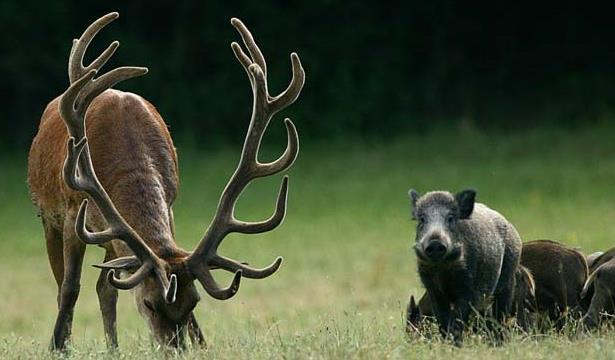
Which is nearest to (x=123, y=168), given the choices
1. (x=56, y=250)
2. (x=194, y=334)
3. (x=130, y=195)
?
(x=130, y=195)

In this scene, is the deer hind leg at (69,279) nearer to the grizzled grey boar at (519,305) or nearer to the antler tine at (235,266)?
the antler tine at (235,266)

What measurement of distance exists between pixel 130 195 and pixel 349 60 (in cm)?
1924

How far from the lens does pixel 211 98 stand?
94.2 feet

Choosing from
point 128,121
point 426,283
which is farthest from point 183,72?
point 426,283

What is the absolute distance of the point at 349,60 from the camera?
28938 mm

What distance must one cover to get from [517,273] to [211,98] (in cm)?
1933

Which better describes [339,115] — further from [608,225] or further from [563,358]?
[563,358]

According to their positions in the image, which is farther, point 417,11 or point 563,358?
point 417,11

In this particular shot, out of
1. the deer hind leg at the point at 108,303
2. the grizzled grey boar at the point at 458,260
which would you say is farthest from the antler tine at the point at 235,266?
the deer hind leg at the point at 108,303

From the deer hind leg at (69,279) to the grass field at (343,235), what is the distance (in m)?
0.31

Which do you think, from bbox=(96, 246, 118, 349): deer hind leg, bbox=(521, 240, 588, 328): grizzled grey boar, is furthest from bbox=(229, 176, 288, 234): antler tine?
bbox=(521, 240, 588, 328): grizzled grey boar

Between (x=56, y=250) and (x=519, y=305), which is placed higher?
(x=56, y=250)

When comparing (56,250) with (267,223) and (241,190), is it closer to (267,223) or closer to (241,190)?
(241,190)

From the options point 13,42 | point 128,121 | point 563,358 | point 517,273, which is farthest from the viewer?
point 13,42
